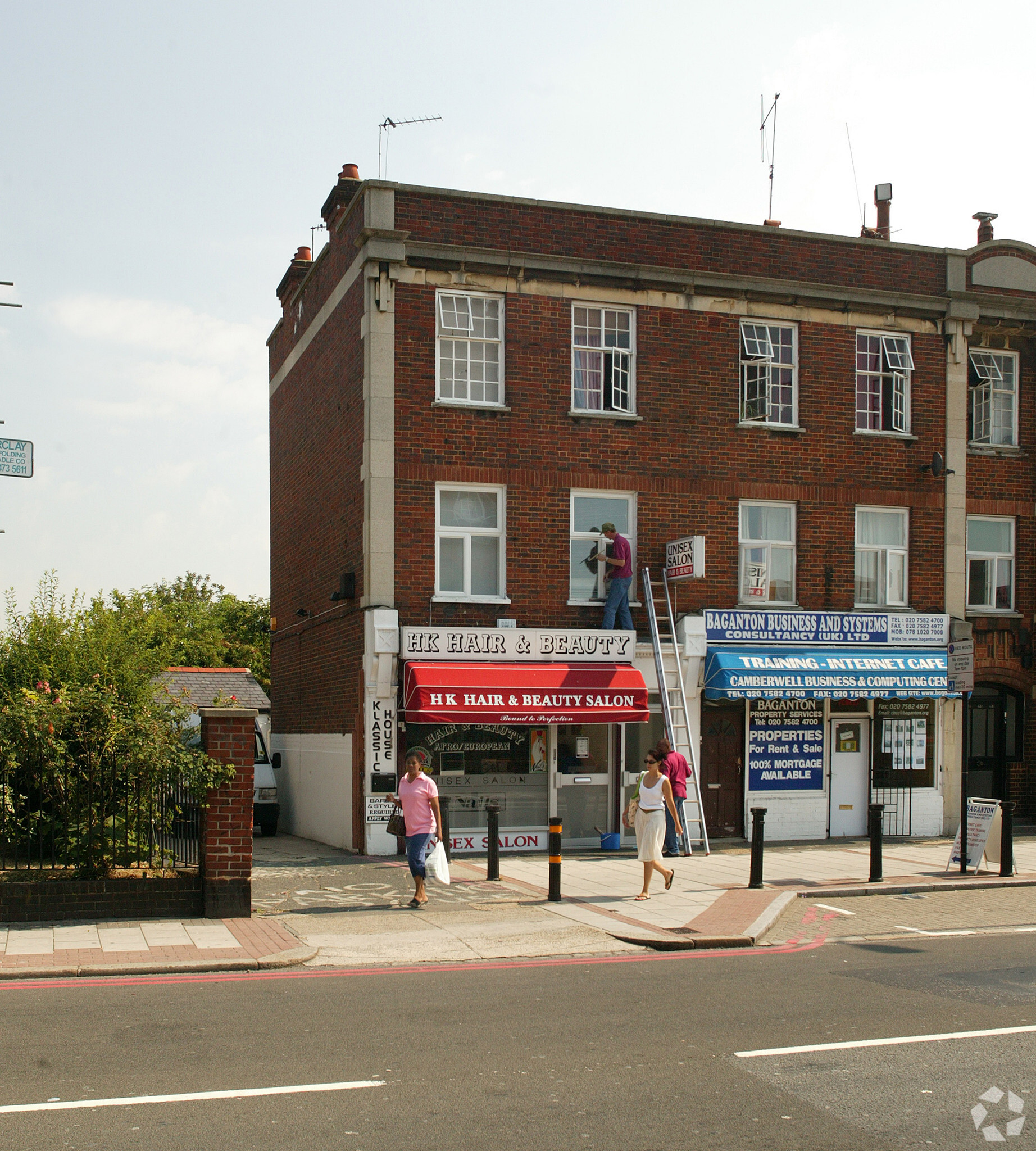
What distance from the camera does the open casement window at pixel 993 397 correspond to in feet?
74.3

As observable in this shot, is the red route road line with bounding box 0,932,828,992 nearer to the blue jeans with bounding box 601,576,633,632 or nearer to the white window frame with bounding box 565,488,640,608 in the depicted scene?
the blue jeans with bounding box 601,576,633,632


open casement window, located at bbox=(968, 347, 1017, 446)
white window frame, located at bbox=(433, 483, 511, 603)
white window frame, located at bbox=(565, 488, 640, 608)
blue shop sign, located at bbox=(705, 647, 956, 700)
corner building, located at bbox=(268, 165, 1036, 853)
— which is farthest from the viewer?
open casement window, located at bbox=(968, 347, 1017, 446)

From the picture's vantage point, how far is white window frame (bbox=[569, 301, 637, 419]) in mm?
20031

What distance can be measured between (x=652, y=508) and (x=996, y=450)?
7007 millimetres

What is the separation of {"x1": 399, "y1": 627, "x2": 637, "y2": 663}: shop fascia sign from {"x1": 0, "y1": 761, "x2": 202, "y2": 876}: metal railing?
649 centimetres

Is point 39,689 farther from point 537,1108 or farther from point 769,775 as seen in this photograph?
point 769,775

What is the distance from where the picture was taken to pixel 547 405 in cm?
1986

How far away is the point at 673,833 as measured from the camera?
1847cm

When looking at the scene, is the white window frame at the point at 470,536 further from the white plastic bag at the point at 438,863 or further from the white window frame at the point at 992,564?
Answer: the white window frame at the point at 992,564

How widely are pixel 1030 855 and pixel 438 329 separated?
39.4 feet

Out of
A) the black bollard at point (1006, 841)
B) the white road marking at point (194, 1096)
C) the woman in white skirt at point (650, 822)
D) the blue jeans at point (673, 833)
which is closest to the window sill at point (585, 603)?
the blue jeans at point (673, 833)

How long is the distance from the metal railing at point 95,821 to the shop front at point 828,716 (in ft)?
32.1

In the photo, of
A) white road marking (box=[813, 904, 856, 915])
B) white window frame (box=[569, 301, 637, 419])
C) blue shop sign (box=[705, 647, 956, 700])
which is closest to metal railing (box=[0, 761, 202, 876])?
white road marking (box=[813, 904, 856, 915])

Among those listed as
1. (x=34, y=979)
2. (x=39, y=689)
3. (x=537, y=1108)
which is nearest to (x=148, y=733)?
(x=39, y=689)
